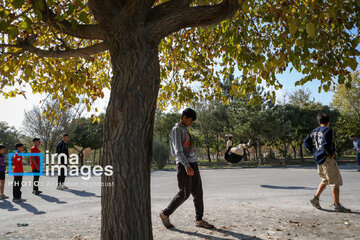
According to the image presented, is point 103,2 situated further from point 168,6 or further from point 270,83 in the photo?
point 270,83

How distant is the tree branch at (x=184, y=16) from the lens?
3109 mm

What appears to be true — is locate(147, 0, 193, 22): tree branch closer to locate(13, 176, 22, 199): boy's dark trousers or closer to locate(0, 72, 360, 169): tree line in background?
locate(13, 176, 22, 199): boy's dark trousers

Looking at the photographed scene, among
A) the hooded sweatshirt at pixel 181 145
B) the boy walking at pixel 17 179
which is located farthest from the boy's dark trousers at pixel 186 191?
the boy walking at pixel 17 179

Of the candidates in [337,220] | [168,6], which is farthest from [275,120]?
[168,6]

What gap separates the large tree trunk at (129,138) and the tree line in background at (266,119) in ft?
76.2

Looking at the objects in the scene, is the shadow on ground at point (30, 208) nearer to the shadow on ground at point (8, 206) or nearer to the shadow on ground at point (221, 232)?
the shadow on ground at point (8, 206)

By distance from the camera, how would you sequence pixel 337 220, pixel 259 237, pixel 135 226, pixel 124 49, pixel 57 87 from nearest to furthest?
pixel 135 226 → pixel 124 49 → pixel 259 237 → pixel 337 220 → pixel 57 87

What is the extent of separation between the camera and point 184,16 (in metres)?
3.11

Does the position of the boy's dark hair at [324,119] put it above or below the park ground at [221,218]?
above

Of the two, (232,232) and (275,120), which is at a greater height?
(275,120)

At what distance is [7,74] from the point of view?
4.31 meters

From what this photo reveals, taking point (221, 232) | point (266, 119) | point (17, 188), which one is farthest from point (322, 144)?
point (266, 119)

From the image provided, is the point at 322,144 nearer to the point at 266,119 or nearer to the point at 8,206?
the point at 8,206

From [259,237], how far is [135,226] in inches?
79.8
